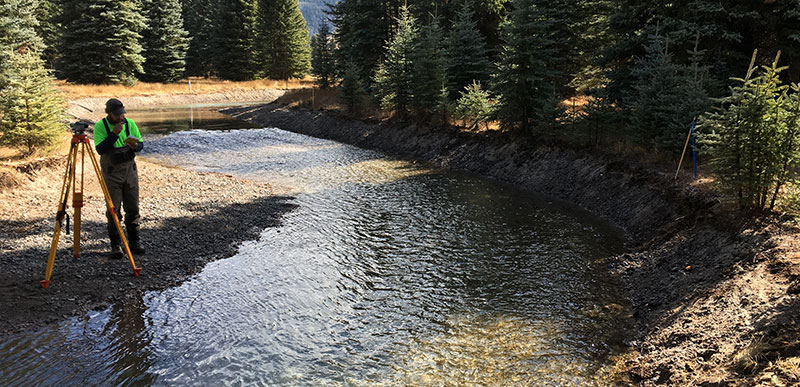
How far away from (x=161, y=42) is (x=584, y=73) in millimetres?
61989

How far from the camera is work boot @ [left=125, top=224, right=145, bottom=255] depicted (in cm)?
980

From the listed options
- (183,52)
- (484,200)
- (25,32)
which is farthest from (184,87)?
(484,200)

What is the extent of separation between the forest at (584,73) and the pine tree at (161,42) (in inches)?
870

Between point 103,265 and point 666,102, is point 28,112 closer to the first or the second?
point 103,265

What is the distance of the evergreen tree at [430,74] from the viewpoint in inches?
1034

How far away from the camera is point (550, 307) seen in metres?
8.90

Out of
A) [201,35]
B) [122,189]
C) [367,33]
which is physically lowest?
[122,189]

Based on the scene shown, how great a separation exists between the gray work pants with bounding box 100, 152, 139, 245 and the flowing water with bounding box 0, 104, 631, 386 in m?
1.65

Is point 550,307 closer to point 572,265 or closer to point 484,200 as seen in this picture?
point 572,265

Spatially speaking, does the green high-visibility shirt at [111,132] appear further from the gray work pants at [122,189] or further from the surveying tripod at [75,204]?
the gray work pants at [122,189]

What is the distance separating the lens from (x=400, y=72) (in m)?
29.3

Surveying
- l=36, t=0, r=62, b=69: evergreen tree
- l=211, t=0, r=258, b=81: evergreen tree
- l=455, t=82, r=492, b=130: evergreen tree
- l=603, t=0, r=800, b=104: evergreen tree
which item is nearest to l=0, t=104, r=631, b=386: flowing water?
l=603, t=0, r=800, b=104: evergreen tree

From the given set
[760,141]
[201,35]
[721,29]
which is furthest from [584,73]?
[201,35]

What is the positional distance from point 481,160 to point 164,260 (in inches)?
601
